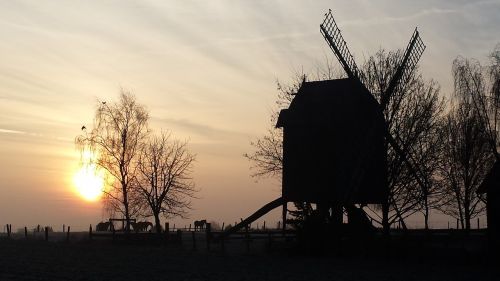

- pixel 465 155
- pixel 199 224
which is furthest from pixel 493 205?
pixel 199 224

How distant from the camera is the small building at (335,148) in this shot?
127 feet

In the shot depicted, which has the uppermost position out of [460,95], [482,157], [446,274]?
[460,95]

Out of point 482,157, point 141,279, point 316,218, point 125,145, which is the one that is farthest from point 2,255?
point 482,157

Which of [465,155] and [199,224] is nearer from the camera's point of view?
[465,155]

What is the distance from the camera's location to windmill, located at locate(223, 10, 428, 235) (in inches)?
1517

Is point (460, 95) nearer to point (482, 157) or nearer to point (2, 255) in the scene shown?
point (482, 157)

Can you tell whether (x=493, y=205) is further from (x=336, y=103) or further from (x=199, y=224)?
(x=199, y=224)

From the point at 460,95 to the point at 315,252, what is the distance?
888 inches

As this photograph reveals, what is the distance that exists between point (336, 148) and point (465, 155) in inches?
919

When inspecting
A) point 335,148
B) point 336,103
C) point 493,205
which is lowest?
point 493,205

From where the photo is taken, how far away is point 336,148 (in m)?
38.8

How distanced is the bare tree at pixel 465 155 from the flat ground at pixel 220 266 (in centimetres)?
2259

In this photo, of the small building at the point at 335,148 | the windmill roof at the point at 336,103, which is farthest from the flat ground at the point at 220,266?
the windmill roof at the point at 336,103

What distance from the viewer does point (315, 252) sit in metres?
38.4
